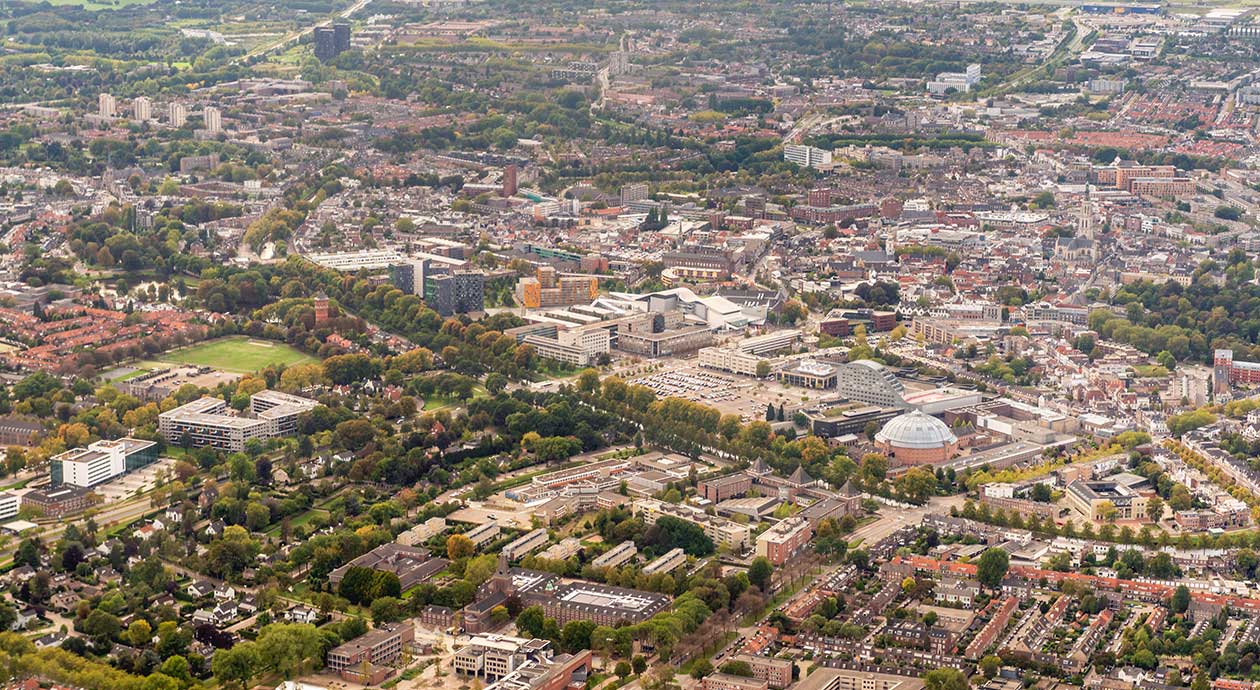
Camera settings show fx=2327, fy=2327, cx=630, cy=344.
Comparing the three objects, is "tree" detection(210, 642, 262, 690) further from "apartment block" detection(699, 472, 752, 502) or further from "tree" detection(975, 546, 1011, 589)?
"tree" detection(975, 546, 1011, 589)

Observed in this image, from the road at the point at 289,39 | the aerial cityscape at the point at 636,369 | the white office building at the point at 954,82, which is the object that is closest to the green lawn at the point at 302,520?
the aerial cityscape at the point at 636,369

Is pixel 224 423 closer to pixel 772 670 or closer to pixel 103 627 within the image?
pixel 103 627

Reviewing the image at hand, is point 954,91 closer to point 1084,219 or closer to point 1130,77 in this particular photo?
point 1130,77

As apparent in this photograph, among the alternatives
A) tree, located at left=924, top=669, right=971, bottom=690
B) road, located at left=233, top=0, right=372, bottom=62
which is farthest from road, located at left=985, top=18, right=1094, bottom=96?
tree, located at left=924, top=669, right=971, bottom=690

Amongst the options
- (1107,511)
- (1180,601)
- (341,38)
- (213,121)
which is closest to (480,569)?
(1180,601)

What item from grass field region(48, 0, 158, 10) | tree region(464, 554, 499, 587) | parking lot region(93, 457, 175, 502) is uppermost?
grass field region(48, 0, 158, 10)

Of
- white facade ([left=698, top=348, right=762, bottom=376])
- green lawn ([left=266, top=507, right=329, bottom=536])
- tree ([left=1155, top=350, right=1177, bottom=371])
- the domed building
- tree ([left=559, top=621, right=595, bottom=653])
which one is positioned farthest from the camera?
tree ([left=1155, top=350, right=1177, bottom=371])
